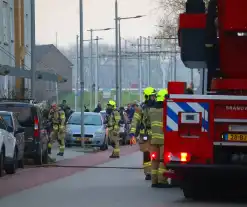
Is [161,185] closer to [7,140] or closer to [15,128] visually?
[7,140]

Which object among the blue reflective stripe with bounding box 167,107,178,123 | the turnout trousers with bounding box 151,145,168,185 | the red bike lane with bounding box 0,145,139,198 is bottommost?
the red bike lane with bounding box 0,145,139,198

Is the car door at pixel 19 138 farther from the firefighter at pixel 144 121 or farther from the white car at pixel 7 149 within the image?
the firefighter at pixel 144 121

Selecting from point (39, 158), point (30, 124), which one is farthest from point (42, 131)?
point (39, 158)

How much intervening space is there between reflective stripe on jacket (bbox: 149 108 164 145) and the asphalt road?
966 millimetres

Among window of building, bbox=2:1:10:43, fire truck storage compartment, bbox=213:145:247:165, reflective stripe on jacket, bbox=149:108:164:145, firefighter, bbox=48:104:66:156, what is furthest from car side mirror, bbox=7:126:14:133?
window of building, bbox=2:1:10:43

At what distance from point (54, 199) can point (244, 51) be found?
430cm

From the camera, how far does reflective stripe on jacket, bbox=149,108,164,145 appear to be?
17.0m

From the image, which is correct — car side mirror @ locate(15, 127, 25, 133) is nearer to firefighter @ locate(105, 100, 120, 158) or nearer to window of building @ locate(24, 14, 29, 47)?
firefighter @ locate(105, 100, 120, 158)

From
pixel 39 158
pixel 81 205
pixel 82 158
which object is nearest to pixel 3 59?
pixel 82 158

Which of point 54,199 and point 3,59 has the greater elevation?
point 3,59

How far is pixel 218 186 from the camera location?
16641 millimetres

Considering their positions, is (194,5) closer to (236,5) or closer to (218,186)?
(236,5)

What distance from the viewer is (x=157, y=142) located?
56.2 feet

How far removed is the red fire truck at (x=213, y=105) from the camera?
13461mm
